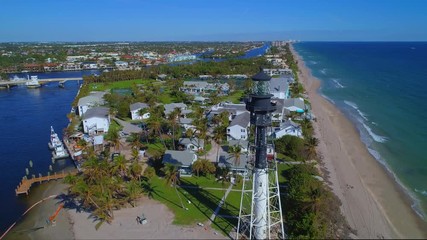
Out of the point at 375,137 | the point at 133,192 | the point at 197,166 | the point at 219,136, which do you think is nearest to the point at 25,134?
the point at 219,136

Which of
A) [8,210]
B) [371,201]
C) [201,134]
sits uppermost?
[201,134]

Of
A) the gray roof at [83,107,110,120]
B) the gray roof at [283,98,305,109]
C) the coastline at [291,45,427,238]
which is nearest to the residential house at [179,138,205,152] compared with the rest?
the coastline at [291,45,427,238]

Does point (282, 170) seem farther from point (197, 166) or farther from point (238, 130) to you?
point (238, 130)

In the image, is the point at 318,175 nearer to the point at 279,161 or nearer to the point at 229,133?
the point at 279,161

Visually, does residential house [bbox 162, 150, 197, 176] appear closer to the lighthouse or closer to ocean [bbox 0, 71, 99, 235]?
the lighthouse

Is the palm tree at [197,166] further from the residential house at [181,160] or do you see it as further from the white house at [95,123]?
the white house at [95,123]

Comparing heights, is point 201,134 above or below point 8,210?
above

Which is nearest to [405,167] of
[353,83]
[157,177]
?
[157,177]

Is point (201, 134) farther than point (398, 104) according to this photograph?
No

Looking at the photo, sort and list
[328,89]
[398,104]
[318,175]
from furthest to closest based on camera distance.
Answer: [328,89], [398,104], [318,175]
